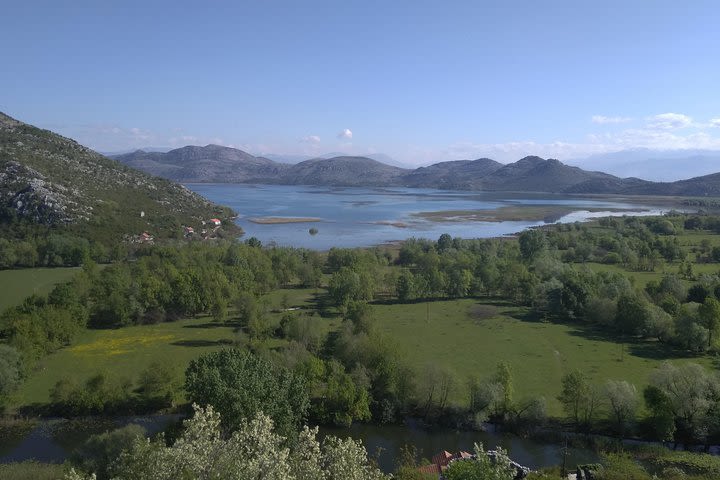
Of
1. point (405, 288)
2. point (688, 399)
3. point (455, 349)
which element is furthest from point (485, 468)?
point (405, 288)

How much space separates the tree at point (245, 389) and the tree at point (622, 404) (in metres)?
17.6

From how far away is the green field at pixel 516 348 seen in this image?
1375 inches

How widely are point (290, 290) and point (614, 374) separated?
38669mm

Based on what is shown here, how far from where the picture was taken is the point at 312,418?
2892cm

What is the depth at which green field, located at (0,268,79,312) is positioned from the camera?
54.1 meters

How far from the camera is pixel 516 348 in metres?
41.0

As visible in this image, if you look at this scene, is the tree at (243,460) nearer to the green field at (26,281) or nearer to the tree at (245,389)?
the tree at (245,389)

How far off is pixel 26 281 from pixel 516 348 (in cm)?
6010

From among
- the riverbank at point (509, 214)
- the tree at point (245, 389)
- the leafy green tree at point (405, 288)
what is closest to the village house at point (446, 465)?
the tree at point (245, 389)

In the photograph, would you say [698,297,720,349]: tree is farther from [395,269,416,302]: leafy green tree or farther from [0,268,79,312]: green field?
[0,268,79,312]: green field

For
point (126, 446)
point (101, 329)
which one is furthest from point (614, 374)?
point (101, 329)

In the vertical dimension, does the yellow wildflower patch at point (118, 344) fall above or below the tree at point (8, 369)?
below

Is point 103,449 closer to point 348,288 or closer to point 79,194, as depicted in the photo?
point 348,288

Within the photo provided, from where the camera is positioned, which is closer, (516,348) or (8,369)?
(8,369)
